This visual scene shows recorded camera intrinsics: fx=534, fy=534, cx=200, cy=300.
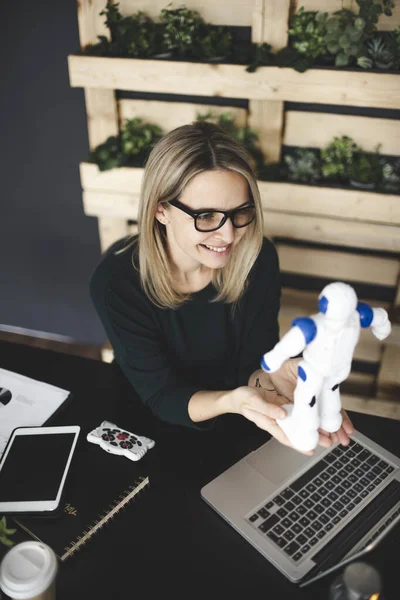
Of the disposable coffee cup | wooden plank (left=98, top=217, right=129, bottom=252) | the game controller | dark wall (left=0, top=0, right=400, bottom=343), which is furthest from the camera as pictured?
wooden plank (left=98, top=217, right=129, bottom=252)

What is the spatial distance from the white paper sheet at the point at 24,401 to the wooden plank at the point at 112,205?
1.00 meters

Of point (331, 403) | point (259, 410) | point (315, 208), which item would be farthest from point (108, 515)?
point (315, 208)

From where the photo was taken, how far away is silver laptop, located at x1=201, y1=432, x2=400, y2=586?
94cm

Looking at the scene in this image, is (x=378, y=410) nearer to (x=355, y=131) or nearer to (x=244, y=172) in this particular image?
(x=355, y=131)

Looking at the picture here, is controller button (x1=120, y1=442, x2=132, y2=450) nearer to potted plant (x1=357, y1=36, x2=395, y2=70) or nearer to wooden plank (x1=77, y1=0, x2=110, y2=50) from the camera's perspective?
potted plant (x1=357, y1=36, x2=395, y2=70)

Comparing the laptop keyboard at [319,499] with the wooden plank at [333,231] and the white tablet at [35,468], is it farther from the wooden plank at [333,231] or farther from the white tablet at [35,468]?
the wooden plank at [333,231]

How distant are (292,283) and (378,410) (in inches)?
25.5

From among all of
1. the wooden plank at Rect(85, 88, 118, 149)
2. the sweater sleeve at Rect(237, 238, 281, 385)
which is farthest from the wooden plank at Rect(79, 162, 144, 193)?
the sweater sleeve at Rect(237, 238, 281, 385)

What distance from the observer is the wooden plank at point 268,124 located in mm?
1923

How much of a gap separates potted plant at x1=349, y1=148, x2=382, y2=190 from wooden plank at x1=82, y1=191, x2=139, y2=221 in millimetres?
834

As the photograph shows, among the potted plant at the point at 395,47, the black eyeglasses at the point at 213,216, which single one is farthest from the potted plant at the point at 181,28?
the black eyeglasses at the point at 213,216

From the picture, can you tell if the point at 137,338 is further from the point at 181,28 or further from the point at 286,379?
the point at 181,28

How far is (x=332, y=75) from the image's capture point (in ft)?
5.82

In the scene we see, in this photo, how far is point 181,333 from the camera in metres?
1.43
